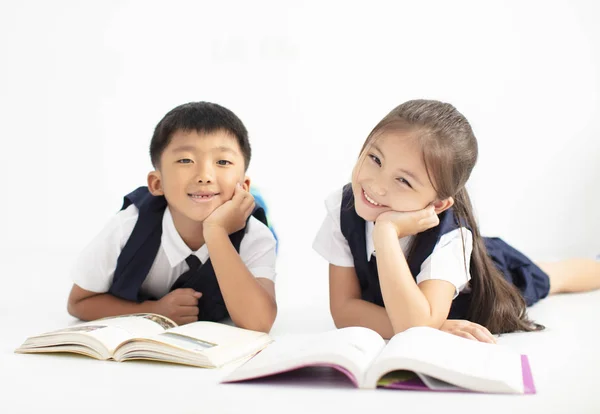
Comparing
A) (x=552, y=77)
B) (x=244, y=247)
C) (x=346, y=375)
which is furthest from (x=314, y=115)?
(x=346, y=375)

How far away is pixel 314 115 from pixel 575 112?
1492mm

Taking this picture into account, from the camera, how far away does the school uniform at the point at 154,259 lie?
2209mm

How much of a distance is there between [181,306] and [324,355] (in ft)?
2.52

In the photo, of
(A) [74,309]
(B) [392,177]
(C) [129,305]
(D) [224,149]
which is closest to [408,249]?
(B) [392,177]

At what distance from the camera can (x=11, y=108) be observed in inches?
173

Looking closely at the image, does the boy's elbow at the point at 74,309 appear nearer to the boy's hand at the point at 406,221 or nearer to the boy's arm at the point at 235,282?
the boy's arm at the point at 235,282

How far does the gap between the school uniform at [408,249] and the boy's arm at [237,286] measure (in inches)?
9.0

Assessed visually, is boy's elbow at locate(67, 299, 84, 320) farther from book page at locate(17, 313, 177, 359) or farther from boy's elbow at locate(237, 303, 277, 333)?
boy's elbow at locate(237, 303, 277, 333)

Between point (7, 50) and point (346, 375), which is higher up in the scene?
point (7, 50)

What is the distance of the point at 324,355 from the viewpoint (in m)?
1.47

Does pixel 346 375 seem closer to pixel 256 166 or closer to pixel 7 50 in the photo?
pixel 256 166

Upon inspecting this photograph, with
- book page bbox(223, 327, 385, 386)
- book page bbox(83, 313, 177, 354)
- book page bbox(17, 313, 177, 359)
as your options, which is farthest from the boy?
book page bbox(223, 327, 385, 386)

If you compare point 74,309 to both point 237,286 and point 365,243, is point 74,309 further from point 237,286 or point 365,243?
point 365,243

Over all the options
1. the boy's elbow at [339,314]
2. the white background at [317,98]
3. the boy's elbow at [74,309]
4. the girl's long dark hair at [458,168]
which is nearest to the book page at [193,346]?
the boy's elbow at [339,314]
